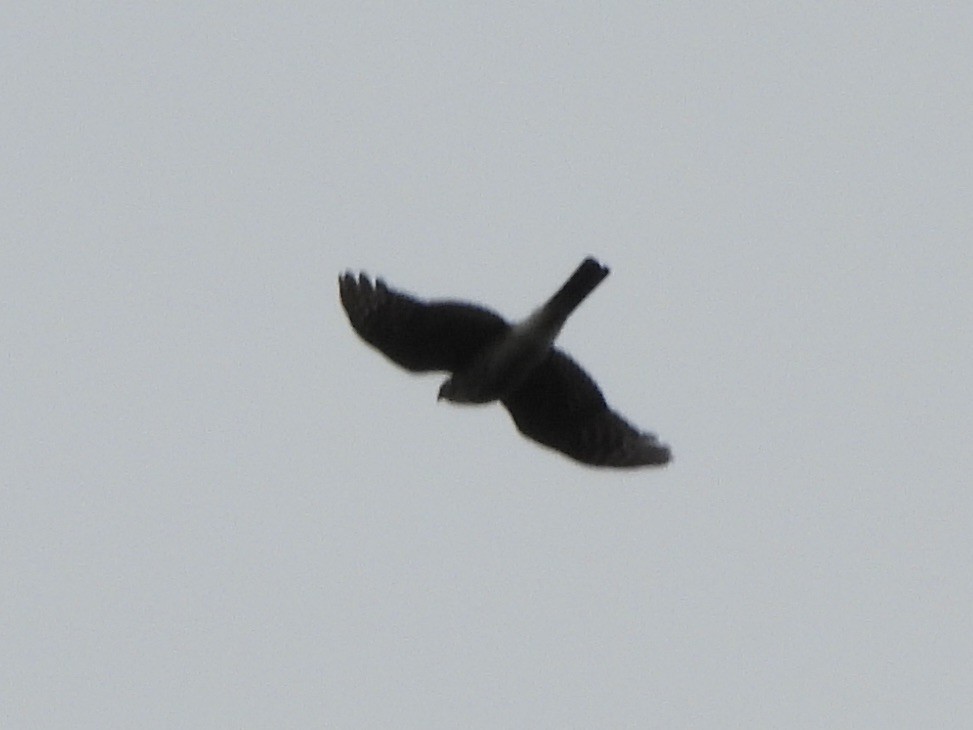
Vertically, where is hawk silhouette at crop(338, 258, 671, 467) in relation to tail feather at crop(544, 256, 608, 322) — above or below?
below

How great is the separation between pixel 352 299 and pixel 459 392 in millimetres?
1043

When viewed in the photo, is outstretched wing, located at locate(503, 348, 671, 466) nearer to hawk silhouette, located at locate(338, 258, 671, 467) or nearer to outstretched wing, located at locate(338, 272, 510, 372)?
hawk silhouette, located at locate(338, 258, 671, 467)

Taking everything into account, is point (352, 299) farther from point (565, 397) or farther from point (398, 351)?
point (565, 397)

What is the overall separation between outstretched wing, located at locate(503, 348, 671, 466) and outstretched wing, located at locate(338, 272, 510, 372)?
616 millimetres

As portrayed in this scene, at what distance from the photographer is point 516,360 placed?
Answer: 12305 mm

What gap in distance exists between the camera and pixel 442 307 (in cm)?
1244

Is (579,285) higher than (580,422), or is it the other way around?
(579,285)

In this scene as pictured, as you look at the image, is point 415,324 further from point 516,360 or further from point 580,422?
point 580,422

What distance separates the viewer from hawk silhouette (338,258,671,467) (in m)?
12.2

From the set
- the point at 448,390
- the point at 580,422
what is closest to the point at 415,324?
the point at 448,390

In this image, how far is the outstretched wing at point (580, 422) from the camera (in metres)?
12.9

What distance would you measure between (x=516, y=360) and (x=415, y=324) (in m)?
0.80

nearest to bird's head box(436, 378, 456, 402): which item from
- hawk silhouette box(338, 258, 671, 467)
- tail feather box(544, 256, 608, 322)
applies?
hawk silhouette box(338, 258, 671, 467)

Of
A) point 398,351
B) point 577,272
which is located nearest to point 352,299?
point 398,351
